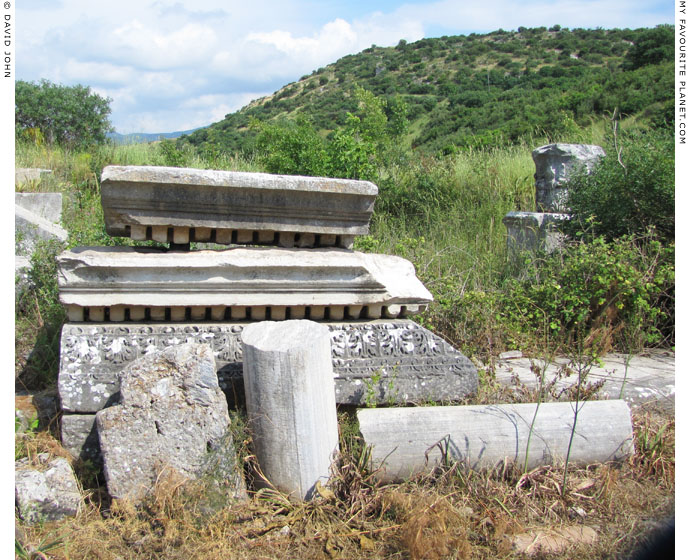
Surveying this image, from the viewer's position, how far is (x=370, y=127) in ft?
30.8

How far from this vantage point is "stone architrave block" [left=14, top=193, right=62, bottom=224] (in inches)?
275

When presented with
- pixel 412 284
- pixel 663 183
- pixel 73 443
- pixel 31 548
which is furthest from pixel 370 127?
pixel 31 548

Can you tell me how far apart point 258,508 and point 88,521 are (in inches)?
29.9

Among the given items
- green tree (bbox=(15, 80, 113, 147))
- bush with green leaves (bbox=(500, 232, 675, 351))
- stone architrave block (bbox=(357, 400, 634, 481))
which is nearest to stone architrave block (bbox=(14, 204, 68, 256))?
stone architrave block (bbox=(357, 400, 634, 481))

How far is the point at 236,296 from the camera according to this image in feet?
10.2

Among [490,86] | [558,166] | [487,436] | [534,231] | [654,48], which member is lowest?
[487,436]

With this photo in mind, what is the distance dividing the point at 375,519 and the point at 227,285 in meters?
1.42

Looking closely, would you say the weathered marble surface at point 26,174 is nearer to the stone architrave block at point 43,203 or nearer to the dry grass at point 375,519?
the stone architrave block at point 43,203

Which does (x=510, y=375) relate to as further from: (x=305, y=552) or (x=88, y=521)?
(x=88, y=521)

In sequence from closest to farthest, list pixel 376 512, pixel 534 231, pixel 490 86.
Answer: pixel 376 512
pixel 534 231
pixel 490 86

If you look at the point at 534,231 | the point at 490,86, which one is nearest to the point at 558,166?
the point at 534,231

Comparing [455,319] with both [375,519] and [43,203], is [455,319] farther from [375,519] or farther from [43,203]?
[43,203]

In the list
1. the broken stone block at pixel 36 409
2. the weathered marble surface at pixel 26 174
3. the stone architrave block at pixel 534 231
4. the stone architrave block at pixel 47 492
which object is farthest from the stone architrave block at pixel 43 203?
the stone architrave block at pixel 534 231

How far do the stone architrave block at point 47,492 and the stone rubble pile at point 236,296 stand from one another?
25cm
